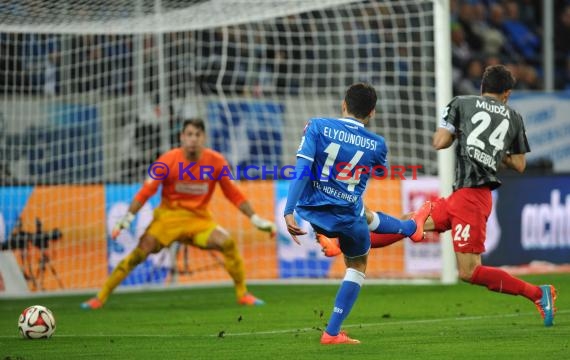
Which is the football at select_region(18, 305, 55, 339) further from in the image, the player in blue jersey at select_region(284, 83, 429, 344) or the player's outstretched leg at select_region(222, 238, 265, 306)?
the player's outstretched leg at select_region(222, 238, 265, 306)

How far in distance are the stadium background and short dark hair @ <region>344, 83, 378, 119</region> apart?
17.5ft

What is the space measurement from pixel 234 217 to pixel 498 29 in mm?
8971

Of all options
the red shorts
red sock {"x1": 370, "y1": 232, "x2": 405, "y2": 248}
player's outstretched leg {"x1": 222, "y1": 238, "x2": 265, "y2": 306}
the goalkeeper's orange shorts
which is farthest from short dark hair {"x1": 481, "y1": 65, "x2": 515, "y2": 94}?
the goalkeeper's orange shorts

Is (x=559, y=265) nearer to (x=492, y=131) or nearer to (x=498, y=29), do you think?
(x=492, y=131)

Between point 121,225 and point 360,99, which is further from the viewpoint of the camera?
point 121,225

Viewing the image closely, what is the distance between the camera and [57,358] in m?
7.43

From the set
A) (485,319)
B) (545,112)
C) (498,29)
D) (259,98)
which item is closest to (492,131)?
(485,319)

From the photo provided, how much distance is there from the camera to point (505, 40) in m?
21.5

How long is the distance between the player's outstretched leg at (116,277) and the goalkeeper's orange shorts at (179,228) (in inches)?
10.8

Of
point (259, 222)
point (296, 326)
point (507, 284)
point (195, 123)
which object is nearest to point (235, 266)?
point (259, 222)

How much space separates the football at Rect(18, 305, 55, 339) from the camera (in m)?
8.59

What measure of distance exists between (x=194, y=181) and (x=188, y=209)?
11.7 inches

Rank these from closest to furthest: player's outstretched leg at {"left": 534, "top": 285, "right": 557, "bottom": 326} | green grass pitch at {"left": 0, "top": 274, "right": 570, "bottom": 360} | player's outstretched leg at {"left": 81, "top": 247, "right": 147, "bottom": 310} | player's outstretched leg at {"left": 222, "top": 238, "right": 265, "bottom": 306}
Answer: green grass pitch at {"left": 0, "top": 274, "right": 570, "bottom": 360} < player's outstretched leg at {"left": 534, "top": 285, "right": 557, "bottom": 326} < player's outstretched leg at {"left": 81, "top": 247, "right": 147, "bottom": 310} < player's outstretched leg at {"left": 222, "top": 238, "right": 265, "bottom": 306}

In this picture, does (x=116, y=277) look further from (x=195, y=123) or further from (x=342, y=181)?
(x=342, y=181)
